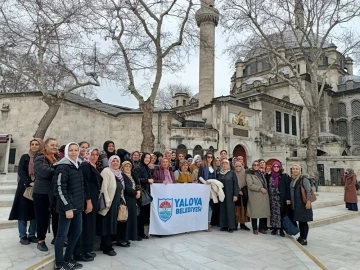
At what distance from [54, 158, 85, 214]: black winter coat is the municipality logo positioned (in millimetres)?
2347

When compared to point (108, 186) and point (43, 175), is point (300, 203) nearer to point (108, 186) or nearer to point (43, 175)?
point (108, 186)

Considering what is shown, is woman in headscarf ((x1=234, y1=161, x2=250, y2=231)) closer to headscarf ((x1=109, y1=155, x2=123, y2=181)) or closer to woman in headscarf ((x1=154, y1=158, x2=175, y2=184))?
woman in headscarf ((x1=154, y1=158, x2=175, y2=184))

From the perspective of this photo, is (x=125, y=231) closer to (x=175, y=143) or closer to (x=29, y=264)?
(x=29, y=264)

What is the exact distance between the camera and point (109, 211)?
5.00m

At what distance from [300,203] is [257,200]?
1.02 metres

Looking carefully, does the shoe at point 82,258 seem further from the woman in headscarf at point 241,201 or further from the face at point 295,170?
the face at point 295,170

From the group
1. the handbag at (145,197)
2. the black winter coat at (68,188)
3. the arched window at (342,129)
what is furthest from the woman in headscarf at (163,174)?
the arched window at (342,129)

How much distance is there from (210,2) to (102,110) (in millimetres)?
18940

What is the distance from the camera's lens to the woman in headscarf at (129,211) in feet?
17.7

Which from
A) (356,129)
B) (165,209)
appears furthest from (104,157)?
(356,129)

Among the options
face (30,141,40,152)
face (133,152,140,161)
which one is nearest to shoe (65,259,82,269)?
face (30,141,40,152)

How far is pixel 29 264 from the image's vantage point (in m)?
4.09

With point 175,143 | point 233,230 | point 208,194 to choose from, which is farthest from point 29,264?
point 175,143

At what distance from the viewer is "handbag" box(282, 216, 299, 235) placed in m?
6.71
